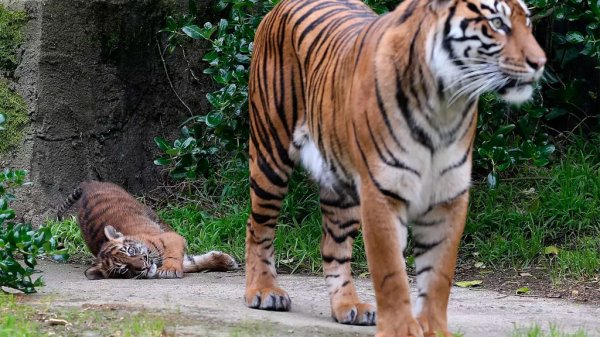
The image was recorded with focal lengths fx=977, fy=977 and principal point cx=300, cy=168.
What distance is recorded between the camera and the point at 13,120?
764 centimetres

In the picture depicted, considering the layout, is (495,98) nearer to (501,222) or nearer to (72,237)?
(501,222)

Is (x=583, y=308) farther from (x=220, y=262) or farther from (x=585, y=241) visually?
(x=220, y=262)

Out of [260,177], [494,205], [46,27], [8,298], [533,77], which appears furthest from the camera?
[46,27]

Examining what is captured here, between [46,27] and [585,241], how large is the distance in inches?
170

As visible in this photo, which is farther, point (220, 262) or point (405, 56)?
point (220, 262)

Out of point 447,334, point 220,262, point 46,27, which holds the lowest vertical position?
point 220,262

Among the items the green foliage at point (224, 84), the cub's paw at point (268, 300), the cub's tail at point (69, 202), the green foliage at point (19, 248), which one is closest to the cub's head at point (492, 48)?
the cub's paw at point (268, 300)

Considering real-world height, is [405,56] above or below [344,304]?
above

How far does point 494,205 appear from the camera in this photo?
23.1 feet

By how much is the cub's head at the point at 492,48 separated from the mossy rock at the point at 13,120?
468 cm

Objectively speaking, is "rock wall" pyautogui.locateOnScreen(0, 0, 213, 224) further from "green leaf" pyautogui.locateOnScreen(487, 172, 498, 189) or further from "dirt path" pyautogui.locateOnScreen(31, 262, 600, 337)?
"green leaf" pyautogui.locateOnScreen(487, 172, 498, 189)

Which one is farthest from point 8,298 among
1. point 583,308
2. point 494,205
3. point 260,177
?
point 494,205

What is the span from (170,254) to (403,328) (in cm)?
311

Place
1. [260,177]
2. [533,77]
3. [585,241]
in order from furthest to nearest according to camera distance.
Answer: [585,241] → [260,177] → [533,77]
